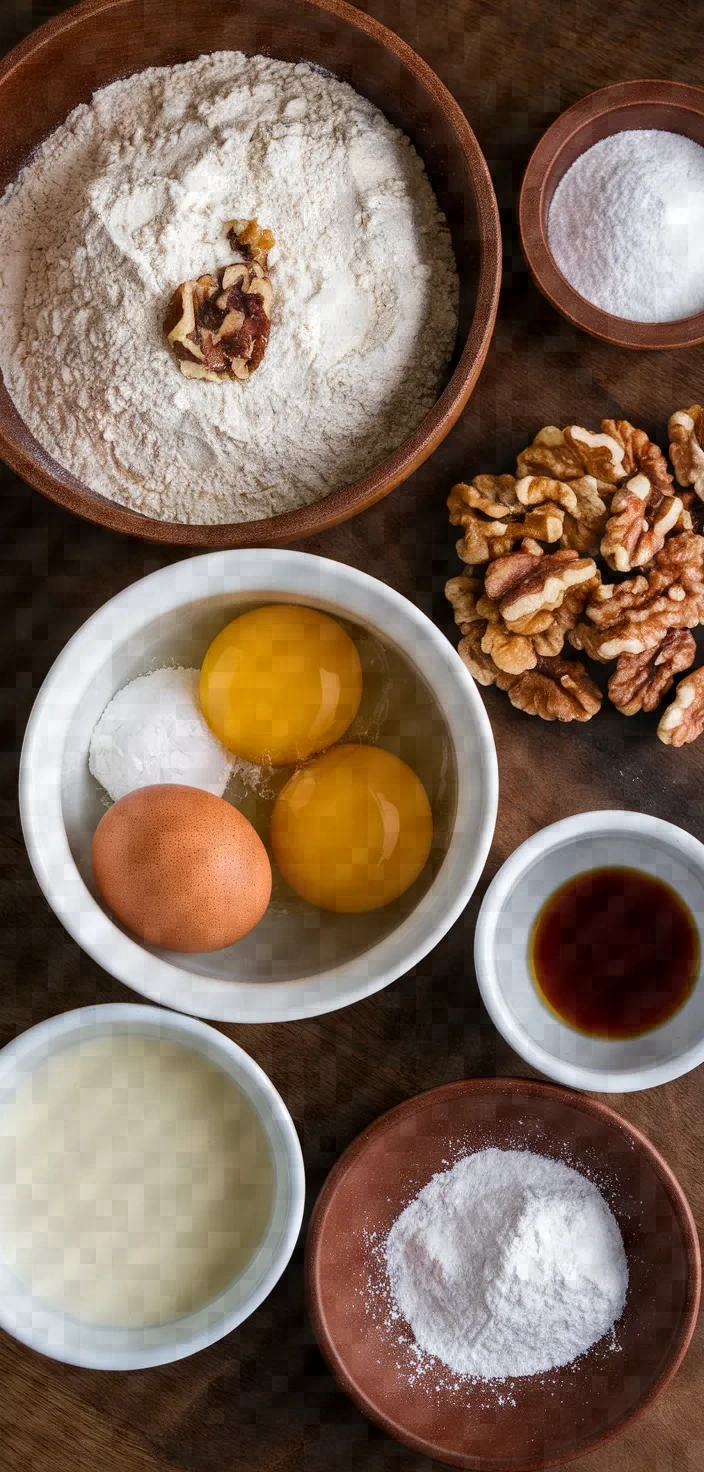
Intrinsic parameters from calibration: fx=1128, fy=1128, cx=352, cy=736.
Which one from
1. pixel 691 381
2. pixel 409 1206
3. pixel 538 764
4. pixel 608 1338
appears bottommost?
pixel 608 1338

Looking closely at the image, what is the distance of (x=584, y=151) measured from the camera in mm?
940

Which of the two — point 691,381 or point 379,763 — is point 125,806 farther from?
point 691,381

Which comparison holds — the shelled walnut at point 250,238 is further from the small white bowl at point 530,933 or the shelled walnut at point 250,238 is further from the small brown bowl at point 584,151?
the small white bowl at point 530,933

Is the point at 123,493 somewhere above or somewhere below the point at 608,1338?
above

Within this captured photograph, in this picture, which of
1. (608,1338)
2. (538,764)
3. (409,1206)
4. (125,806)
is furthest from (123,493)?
(608,1338)

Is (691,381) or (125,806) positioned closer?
(125,806)

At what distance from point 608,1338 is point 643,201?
2.99 feet

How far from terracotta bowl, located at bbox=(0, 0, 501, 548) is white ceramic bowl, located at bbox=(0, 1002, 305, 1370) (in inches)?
13.9

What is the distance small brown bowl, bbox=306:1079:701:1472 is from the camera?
87 centimetres

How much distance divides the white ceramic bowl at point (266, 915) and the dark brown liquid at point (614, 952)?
0.58ft

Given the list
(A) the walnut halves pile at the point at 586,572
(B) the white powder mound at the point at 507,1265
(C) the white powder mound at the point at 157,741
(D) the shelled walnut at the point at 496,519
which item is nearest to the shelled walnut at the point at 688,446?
(A) the walnut halves pile at the point at 586,572

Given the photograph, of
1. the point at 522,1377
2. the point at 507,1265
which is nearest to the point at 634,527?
the point at 507,1265

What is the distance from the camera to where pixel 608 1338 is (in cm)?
91

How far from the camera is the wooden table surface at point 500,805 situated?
0.93 metres
